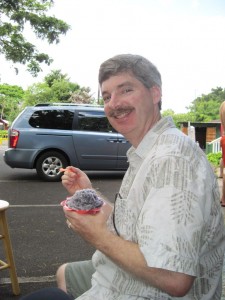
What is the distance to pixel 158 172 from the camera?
1.23m

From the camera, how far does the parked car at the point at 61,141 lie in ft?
29.3

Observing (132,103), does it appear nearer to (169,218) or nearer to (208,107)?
(169,218)

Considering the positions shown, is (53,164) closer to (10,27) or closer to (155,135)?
(155,135)

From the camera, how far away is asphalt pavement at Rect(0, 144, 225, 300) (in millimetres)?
3695

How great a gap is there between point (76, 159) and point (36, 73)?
33.0 ft

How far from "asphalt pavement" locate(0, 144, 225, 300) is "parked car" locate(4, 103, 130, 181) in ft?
3.77

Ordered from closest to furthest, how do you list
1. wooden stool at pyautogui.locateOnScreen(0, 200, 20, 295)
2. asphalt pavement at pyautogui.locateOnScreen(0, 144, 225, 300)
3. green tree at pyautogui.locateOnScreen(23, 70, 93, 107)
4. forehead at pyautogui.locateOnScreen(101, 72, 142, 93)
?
forehead at pyautogui.locateOnScreen(101, 72, 142, 93), wooden stool at pyautogui.locateOnScreen(0, 200, 20, 295), asphalt pavement at pyautogui.locateOnScreen(0, 144, 225, 300), green tree at pyautogui.locateOnScreen(23, 70, 93, 107)

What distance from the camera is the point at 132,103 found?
1.58 metres

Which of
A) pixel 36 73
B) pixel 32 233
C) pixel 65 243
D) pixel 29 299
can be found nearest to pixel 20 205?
pixel 32 233

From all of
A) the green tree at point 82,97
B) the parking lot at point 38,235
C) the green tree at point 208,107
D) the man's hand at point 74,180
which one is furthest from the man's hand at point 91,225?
the green tree at point 208,107

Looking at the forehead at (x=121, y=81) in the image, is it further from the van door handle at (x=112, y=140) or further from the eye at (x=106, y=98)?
the van door handle at (x=112, y=140)

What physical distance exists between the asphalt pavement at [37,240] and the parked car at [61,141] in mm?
1148

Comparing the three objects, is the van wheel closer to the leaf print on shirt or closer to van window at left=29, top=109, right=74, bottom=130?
van window at left=29, top=109, right=74, bottom=130

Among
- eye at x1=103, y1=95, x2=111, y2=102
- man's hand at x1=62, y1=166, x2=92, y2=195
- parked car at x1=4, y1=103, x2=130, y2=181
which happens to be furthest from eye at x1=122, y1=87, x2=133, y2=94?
parked car at x1=4, y1=103, x2=130, y2=181
